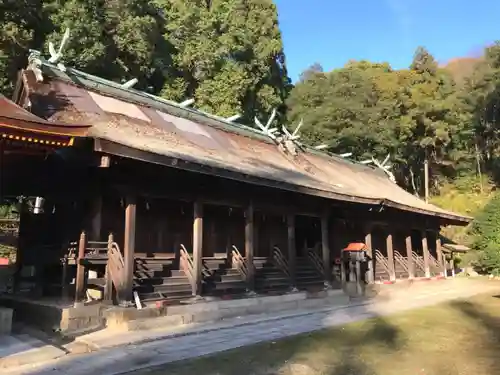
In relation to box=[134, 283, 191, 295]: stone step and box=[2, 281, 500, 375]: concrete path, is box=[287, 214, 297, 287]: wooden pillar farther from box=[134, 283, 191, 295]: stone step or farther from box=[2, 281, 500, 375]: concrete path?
box=[134, 283, 191, 295]: stone step

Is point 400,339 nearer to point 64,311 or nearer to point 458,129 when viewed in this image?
point 64,311

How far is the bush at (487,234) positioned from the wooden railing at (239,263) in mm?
16227

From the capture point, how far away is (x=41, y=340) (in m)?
7.97

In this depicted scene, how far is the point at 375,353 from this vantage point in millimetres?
6836

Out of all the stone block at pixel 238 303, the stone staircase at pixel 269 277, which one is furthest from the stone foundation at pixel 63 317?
the stone staircase at pixel 269 277

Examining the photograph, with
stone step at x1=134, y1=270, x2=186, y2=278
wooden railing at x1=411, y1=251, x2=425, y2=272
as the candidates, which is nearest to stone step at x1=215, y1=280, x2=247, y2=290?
stone step at x1=134, y1=270, x2=186, y2=278

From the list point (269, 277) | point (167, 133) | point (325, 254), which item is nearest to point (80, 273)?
point (167, 133)

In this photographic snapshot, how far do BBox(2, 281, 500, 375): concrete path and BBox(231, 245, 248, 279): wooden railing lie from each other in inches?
76.2

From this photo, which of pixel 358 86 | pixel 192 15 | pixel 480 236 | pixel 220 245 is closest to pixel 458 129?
pixel 358 86

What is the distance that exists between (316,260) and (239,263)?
3.70 metres

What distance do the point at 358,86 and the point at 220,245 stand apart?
90.2 feet

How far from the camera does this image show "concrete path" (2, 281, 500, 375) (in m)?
6.25

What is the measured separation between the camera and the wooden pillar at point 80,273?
9109 millimetres

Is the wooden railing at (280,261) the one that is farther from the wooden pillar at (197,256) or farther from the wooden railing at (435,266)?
the wooden railing at (435,266)
